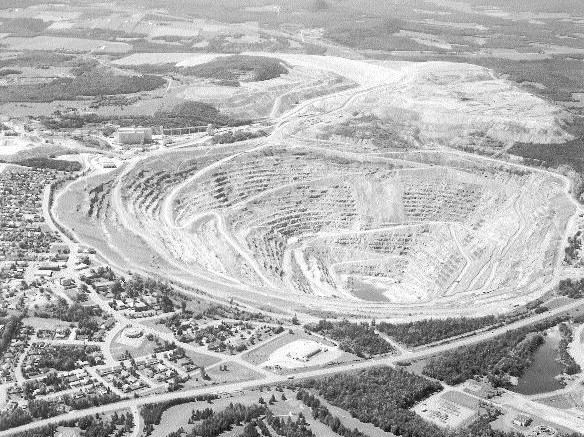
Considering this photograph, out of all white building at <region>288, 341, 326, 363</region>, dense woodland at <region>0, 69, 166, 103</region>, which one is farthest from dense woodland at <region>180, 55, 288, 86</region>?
white building at <region>288, 341, 326, 363</region>

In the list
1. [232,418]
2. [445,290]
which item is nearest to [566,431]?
[232,418]

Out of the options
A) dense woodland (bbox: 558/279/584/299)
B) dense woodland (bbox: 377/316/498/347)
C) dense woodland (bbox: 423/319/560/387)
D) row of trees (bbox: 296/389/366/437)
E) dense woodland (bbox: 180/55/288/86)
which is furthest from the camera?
dense woodland (bbox: 180/55/288/86)

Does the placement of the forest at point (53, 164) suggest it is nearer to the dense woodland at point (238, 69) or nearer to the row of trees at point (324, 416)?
the dense woodland at point (238, 69)

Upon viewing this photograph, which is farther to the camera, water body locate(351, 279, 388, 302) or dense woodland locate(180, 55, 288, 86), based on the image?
dense woodland locate(180, 55, 288, 86)

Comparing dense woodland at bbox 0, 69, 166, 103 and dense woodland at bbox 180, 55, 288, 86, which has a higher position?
dense woodland at bbox 180, 55, 288, 86

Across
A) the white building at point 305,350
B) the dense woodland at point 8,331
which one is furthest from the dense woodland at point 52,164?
the white building at point 305,350

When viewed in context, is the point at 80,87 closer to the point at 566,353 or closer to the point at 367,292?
the point at 367,292

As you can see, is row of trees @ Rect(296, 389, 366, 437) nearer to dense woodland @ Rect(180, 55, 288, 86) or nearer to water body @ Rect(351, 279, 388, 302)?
water body @ Rect(351, 279, 388, 302)

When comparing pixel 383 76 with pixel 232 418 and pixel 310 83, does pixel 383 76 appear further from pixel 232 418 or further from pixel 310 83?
pixel 232 418

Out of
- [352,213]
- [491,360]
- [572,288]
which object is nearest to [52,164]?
[352,213]
